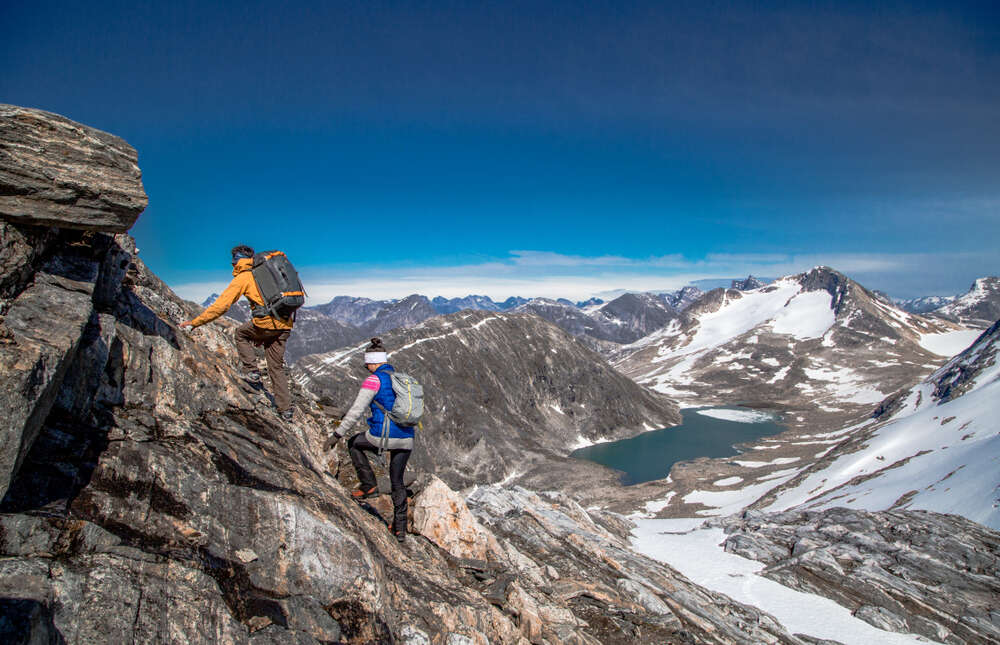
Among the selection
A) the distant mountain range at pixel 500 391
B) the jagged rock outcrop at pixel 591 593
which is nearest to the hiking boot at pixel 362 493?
the jagged rock outcrop at pixel 591 593

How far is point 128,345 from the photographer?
414 inches

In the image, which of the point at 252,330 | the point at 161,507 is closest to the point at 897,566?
the point at 252,330

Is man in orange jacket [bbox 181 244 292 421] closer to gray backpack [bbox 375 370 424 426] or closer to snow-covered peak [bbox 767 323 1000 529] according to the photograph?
gray backpack [bbox 375 370 424 426]

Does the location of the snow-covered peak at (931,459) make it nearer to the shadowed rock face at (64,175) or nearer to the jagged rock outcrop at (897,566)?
the jagged rock outcrop at (897,566)

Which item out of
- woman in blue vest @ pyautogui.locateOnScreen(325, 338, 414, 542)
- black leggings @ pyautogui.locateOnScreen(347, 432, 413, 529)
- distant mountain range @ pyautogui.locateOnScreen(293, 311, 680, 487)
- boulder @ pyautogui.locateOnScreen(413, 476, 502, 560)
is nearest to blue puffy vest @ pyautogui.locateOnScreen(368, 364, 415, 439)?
woman in blue vest @ pyautogui.locateOnScreen(325, 338, 414, 542)

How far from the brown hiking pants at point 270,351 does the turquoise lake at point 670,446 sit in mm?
107875

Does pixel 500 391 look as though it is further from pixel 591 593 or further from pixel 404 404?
pixel 404 404

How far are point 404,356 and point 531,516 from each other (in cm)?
11297

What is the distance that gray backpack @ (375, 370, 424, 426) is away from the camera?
452 inches

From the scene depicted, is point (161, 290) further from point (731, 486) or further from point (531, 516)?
point (731, 486)

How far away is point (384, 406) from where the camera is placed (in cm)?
1152

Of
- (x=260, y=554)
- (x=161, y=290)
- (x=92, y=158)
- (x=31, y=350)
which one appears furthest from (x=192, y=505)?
(x=161, y=290)

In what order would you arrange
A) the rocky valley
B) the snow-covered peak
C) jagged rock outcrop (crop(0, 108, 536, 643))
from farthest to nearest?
the snow-covered peak → the rocky valley → jagged rock outcrop (crop(0, 108, 536, 643))

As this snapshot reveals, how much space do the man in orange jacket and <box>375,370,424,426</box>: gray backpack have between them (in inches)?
161
